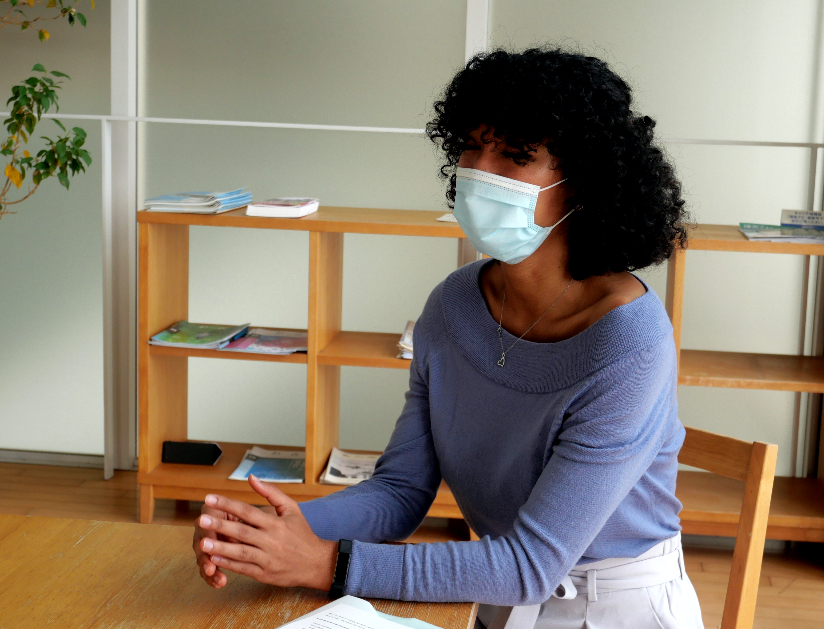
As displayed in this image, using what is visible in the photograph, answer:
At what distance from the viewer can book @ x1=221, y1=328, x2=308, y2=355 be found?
2.52 metres

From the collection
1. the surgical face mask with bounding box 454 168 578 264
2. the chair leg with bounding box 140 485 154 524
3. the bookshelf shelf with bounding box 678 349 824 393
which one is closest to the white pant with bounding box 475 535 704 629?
the surgical face mask with bounding box 454 168 578 264

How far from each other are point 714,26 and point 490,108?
199cm

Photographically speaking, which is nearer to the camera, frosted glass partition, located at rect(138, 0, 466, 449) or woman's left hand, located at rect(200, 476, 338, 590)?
woman's left hand, located at rect(200, 476, 338, 590)

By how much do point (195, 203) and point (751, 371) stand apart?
5.89 feet

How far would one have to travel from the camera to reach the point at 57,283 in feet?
9.99

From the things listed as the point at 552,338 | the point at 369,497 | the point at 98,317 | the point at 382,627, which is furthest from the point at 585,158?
the point at 98,317

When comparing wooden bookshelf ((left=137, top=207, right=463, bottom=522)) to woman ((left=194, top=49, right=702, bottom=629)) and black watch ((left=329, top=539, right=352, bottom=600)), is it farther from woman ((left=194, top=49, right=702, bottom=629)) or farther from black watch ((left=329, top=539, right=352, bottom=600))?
black watch ((left=329, top=539, right=352, bottom=600))

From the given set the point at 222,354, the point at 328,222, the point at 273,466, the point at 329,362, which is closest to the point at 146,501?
the point at 273,466

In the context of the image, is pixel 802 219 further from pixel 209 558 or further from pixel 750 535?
pixel 209 558

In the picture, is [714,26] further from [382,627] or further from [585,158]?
[382,627]

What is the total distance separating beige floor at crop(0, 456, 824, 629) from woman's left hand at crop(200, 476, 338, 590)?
1.61 metres

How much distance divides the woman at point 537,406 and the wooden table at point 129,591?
0.09ft

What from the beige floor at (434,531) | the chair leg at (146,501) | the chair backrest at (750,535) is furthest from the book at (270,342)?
the chair backrest at (750,535)

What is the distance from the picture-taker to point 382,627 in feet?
2.66
